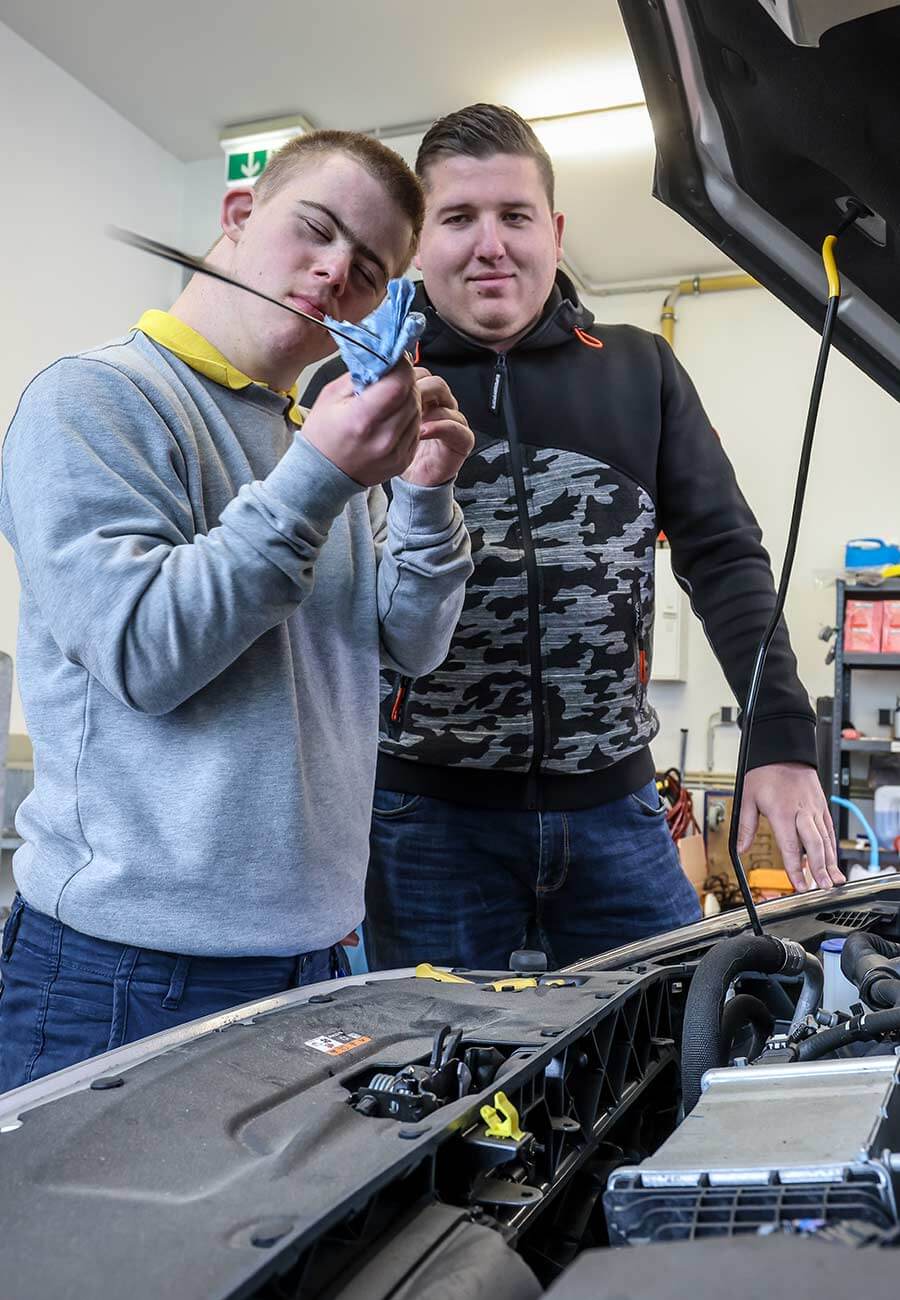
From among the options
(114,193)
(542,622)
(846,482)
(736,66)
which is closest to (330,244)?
(736,66)

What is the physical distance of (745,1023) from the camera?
946 millimetres

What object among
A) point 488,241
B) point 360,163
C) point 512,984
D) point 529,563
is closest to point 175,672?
point 512,984

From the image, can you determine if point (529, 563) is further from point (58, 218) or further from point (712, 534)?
point (58, 218)

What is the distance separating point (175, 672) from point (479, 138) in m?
1.00

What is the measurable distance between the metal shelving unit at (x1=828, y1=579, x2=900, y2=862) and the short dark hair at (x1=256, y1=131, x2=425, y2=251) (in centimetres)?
412

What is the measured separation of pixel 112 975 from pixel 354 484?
0.47 metres

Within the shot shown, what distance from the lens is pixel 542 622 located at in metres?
1.58

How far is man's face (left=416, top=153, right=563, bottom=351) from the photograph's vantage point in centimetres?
152

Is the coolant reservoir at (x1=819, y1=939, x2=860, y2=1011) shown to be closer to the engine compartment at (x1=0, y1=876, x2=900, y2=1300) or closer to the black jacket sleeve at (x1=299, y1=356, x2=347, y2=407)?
the engine compartment at (x1=0, y1=876, x2=900, y2=1300)

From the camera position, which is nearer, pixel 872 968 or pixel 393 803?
pixel 872 968

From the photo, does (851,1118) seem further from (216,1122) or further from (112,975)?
A: (112,975)

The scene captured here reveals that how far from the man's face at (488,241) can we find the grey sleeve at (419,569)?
0.50m

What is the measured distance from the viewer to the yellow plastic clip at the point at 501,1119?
2.12 ft

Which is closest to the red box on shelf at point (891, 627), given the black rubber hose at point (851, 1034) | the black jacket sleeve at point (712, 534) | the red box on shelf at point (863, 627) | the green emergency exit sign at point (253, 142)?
the red box on shelf at point (863, 627)
